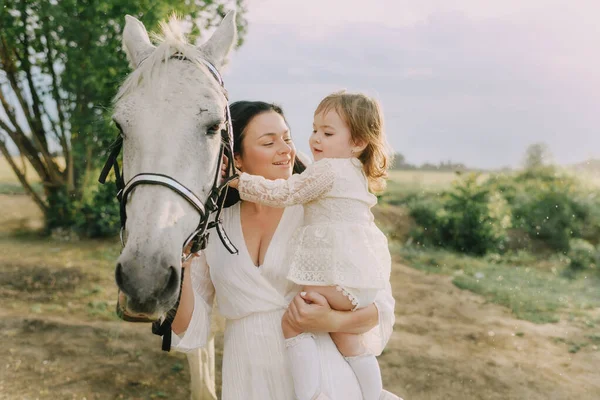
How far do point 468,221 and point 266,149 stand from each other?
444 inches

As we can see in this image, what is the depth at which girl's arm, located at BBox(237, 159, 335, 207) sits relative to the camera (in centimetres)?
210

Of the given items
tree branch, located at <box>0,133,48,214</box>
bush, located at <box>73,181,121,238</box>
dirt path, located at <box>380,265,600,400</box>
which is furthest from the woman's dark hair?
tree branch, located at <box>0,133,48,214</box>

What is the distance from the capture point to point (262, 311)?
2.16m

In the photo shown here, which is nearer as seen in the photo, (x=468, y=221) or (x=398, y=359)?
(x=398, y=359)

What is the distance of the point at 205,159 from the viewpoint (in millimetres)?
1800

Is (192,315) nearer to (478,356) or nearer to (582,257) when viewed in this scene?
(478,356)

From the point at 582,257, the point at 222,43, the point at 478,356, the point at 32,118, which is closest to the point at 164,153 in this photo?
the point at 222,43

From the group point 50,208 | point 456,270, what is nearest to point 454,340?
point 456,270

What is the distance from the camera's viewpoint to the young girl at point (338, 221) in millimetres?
2062

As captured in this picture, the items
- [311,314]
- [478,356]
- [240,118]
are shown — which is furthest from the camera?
[478,356]

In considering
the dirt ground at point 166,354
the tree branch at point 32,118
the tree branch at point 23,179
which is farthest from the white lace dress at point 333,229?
the tree branch at point 23,179

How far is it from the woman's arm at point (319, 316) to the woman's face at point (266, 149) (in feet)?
2.04

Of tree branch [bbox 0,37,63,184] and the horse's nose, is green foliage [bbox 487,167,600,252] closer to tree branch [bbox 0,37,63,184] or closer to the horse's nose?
tree branch [bbox 0,37,63,184]

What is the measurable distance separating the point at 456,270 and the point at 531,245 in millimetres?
3895
